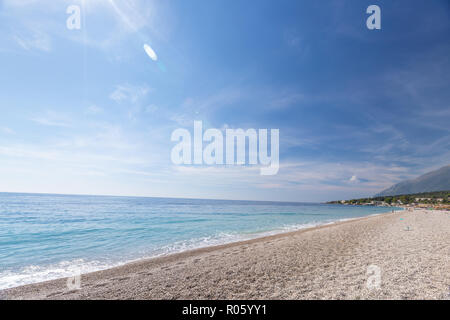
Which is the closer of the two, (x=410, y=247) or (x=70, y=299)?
(x=70, y=299)

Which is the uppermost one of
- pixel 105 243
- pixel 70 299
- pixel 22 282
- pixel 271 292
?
pixel 271 292

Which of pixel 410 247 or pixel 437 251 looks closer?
pixel 437 251

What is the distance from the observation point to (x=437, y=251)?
849 cm
